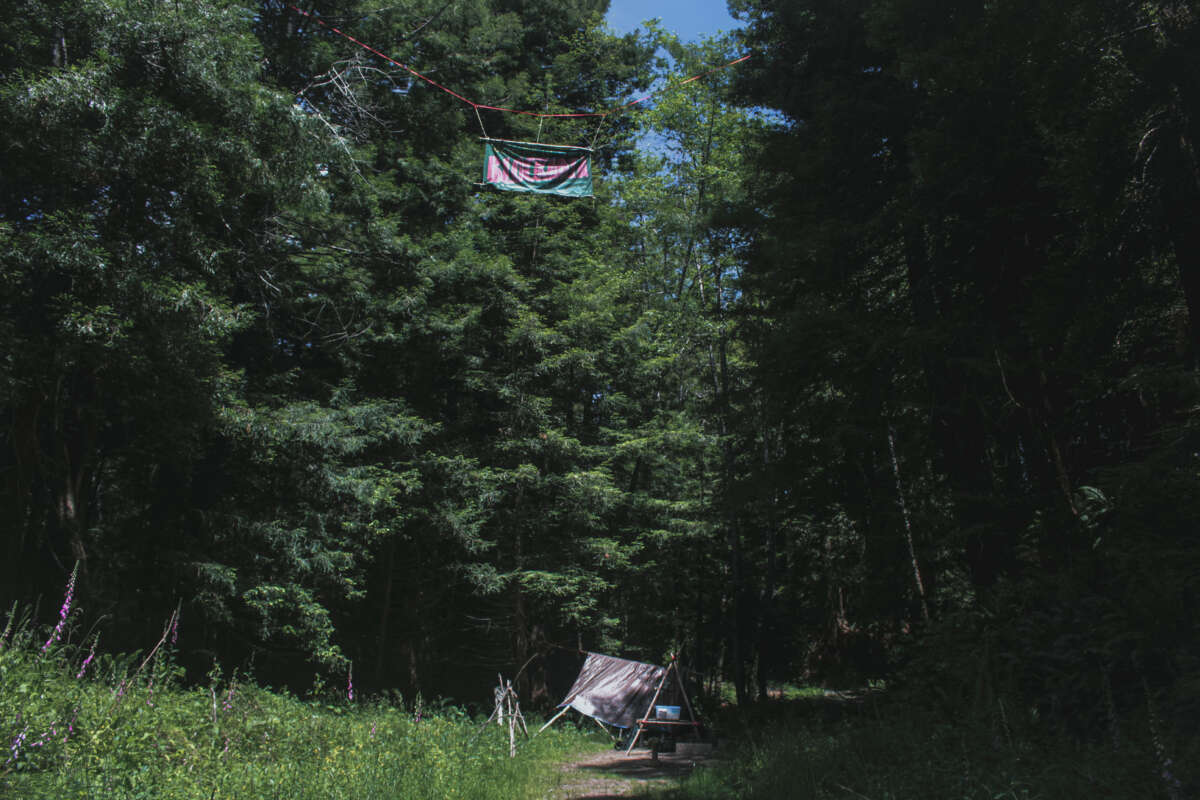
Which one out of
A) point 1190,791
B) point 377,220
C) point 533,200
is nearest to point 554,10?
point 533,200

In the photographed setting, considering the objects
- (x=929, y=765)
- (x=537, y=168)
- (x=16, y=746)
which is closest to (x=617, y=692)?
(x=929, y=765)

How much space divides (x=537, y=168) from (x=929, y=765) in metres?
A: 8.99

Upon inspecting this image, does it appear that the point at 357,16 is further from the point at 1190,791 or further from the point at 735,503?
the point at 1190,791

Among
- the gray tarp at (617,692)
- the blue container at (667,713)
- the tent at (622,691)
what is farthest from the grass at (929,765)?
the gray tarp at (617,692)

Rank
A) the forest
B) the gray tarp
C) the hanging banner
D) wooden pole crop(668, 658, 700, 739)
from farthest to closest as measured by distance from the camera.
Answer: the gray tarp < the hanging banner < wooden pole crop(668, 658, 700, 739) < the forest

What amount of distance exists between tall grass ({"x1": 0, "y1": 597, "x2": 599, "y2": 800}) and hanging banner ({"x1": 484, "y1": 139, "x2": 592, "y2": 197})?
734 centimetres

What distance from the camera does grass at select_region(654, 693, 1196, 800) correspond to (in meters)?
3.99

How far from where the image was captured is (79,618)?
28.1 feet

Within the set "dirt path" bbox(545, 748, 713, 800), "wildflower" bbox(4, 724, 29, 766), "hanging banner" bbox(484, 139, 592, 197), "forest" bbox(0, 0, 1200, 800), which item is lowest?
"dirt path" bbox(545, 748, 713, 800)

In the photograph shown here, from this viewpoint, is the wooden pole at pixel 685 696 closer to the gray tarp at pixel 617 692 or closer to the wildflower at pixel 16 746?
the gray tarp at pixel 617 692

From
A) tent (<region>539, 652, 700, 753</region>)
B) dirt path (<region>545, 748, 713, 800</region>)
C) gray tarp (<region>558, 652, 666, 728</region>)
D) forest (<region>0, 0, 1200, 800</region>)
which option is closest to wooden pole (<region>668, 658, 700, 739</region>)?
tent (<region>539, 652, 700, 753</region>)

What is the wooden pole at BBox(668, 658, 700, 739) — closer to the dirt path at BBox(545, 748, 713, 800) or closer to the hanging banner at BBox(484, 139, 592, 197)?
the dirt path at BBox(545, 748, 713, 800)

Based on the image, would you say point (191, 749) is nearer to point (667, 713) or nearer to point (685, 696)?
point (667, 713)

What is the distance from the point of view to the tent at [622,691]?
10.8 metres
